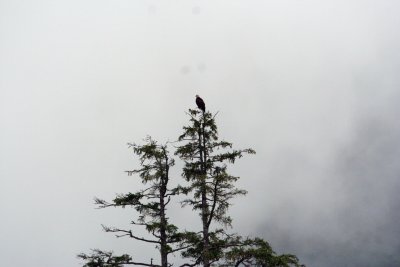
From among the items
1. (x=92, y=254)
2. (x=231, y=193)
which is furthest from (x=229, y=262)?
(x=92, y=254)

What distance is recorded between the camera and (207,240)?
1688 centimetres

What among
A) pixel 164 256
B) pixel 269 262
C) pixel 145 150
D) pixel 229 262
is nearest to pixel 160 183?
pixel 145 150

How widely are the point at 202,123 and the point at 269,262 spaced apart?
6.29 metres

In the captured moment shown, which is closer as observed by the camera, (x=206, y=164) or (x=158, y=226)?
(x=158, y=226)

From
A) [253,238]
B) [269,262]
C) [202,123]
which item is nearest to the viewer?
[269,262]

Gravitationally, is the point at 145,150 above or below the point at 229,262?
above

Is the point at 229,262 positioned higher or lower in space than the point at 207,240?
lower

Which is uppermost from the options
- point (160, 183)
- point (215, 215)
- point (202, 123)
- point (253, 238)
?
point (202, 123)

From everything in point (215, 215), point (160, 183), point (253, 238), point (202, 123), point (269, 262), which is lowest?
point (269, 262)

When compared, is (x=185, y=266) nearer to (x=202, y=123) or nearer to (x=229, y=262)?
(x=229, y=262)

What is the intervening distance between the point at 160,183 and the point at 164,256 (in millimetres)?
3061

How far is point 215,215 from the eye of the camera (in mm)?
17016

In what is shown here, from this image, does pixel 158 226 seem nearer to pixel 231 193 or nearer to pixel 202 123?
pixel 231 193

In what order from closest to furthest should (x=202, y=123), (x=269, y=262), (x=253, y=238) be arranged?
(x=269, y=262)
(x=253, y=238)
(x=202, y=123)
